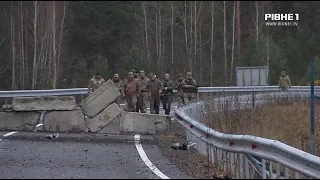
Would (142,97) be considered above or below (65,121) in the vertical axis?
above

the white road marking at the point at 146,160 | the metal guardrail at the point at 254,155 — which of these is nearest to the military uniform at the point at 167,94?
the white road marking at the point at 146,160

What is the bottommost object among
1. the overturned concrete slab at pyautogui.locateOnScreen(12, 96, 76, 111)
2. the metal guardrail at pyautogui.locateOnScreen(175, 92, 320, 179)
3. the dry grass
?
the dry grass

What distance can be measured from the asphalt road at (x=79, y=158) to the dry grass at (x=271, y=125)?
1.91 m

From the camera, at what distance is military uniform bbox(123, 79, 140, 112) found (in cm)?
2159

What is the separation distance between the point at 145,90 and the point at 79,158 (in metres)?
9.72

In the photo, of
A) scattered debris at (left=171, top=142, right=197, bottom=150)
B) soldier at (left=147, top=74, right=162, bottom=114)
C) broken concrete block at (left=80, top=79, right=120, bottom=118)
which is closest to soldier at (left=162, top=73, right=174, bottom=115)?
soldier at (left=147, top=74, right=162, bottom=114)

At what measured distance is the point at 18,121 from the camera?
61.2 feet

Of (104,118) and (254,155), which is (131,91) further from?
(254,155)

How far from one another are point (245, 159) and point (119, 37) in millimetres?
44422

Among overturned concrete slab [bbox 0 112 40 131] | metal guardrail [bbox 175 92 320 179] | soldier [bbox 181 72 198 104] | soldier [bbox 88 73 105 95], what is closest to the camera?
metal guardrail [bbox 175 92 320 179]

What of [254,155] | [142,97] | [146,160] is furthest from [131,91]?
[254,155]

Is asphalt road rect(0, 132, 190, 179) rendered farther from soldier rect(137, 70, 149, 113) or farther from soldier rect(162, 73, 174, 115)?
soldier rect(162, 73, 174, 115)

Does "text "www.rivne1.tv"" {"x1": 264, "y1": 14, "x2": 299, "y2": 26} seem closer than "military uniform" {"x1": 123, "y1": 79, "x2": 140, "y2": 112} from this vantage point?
No

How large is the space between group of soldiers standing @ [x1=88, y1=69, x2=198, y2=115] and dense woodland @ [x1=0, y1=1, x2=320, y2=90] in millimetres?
21162
